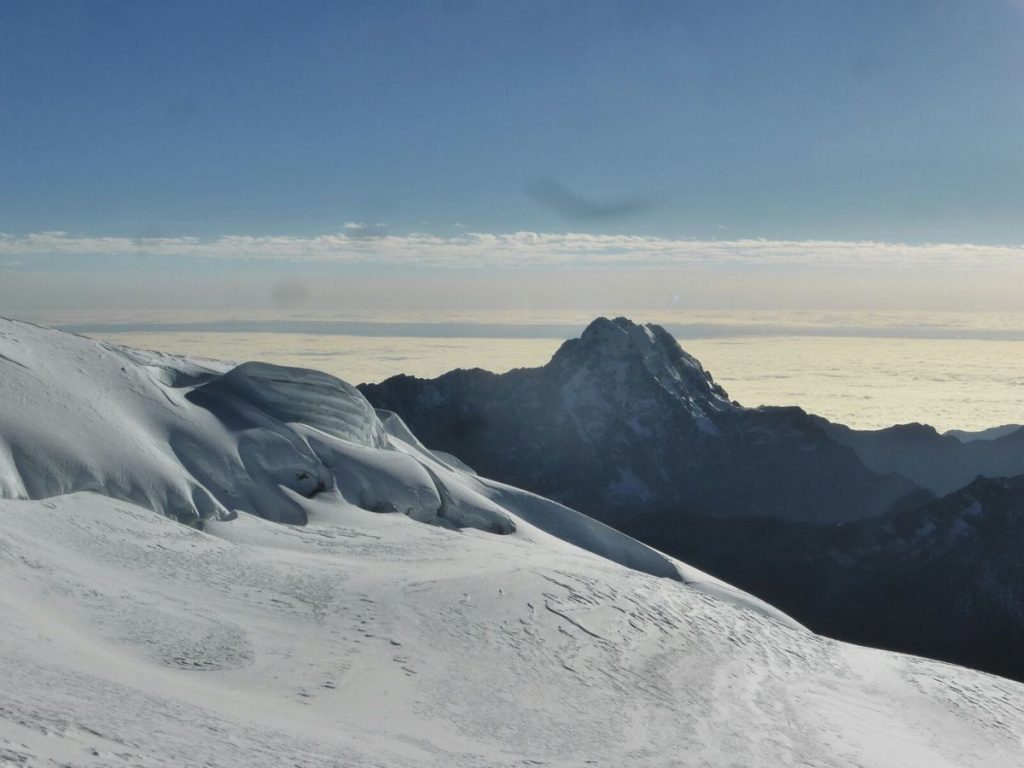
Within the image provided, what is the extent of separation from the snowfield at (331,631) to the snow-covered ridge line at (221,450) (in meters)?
0.14

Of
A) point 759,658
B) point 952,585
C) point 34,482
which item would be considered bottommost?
point 952,585

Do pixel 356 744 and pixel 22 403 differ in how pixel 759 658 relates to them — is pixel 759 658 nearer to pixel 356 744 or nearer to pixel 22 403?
pixel 356 744

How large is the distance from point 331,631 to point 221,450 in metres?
19.4

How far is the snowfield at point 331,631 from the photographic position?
19.3 m

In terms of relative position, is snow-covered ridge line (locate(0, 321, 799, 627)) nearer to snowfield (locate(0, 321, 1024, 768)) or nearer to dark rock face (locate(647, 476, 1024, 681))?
snowfield (locate(0, 321, 1024, 768))

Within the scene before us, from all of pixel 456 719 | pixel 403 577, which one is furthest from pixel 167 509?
pixel 456 719

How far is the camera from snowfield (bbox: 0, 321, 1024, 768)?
19.3 m

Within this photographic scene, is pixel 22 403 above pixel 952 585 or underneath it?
above

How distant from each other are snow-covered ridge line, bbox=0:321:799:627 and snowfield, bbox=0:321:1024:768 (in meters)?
0.14

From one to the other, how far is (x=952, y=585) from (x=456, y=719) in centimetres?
13384

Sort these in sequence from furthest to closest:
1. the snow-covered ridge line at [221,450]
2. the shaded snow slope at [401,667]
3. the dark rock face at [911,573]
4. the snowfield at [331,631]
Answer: the dark rock face at [911,573]
the snow-covered ridge line at [221,450]
the snowfield at [331,631]
the shaded snow slope at [401,667]

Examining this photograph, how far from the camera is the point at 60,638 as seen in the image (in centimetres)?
2131

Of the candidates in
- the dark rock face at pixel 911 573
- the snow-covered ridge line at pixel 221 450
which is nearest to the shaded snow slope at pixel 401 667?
the snow-covered ridge line at pixel 221 450

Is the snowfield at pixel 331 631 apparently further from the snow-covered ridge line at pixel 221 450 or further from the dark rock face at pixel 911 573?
the dark rock face at pixel 911 573
